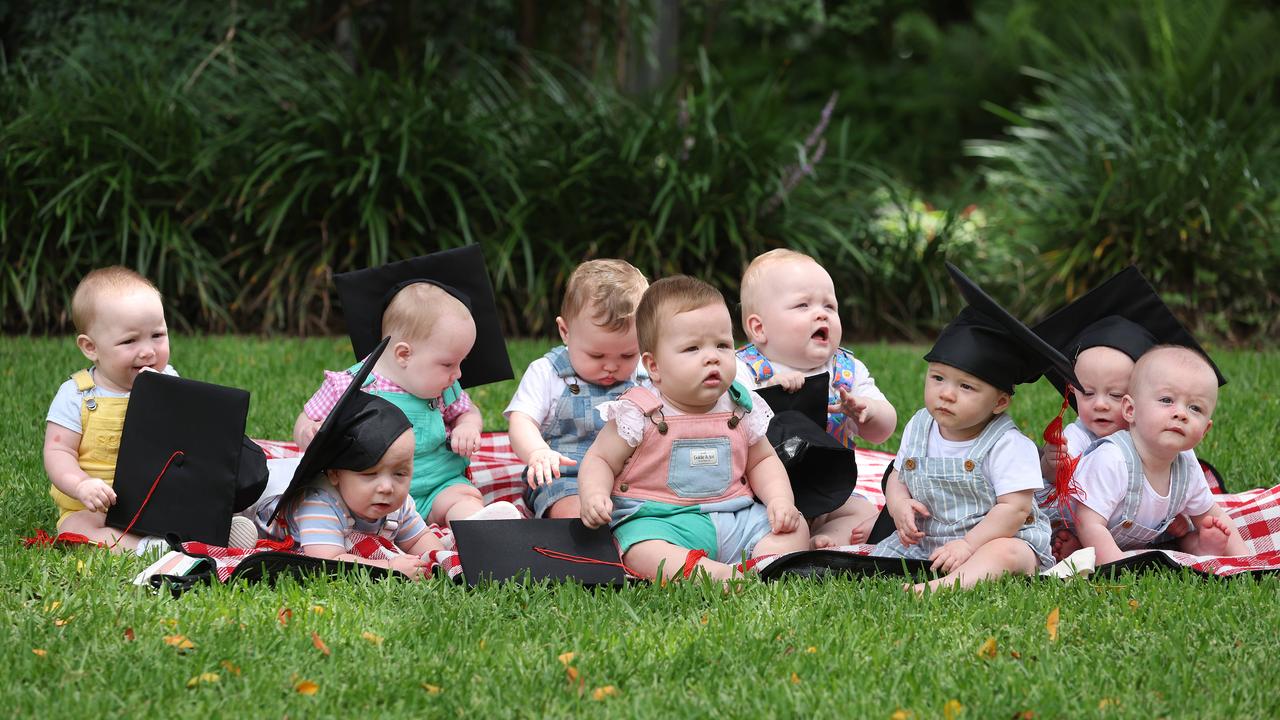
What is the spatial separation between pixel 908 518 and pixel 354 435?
5.64ft

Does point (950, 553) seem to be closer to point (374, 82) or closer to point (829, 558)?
point (829, 558)

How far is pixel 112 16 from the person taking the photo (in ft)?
29.6

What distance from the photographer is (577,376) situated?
452cm

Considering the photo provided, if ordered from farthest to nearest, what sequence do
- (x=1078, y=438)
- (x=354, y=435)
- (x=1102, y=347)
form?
(x=1078, y=438), (x=1102, y=347), (x=354, y=435)

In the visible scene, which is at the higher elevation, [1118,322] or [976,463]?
[1118,322]

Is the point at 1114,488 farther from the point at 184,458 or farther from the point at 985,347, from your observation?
the point at 184,458

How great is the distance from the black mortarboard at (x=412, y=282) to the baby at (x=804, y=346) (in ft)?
2.98

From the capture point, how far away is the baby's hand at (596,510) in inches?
149

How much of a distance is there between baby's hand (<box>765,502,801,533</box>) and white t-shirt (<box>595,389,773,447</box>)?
0.25m

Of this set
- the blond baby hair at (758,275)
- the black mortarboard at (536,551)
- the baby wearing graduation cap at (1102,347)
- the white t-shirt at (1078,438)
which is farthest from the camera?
the blond baby hair at (758,275)

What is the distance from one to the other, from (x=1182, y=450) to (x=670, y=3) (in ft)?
26.6

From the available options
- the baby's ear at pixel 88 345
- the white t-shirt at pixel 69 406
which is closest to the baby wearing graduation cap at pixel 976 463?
the white t-shirt at pixel 69 406

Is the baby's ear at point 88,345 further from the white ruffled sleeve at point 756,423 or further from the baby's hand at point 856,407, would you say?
the baby's hand at point 856,407

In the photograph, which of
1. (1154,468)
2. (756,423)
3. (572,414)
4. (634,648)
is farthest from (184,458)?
(1154,468)
